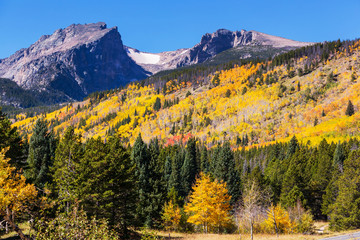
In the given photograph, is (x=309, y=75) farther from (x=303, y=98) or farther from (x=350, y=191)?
(x=350, y=191)

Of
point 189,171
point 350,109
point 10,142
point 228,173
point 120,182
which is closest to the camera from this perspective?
point 120,182

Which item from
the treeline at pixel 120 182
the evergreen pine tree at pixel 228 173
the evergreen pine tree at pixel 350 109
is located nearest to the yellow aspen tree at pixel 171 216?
the treeline at pixel 120 182

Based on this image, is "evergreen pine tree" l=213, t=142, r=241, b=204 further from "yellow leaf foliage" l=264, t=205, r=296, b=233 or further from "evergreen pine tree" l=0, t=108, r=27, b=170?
"evergreen pine tree" l=0, t=108, r=27, b=170

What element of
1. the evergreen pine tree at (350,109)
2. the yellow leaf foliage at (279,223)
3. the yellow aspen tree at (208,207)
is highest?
the evergreen pine tree at (350,109)

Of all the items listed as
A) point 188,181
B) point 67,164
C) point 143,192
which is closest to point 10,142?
point 67,164

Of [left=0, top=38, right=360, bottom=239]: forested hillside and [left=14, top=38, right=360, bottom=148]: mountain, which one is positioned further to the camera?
[left=14, top=38, right=360, bottom=148]: mountain

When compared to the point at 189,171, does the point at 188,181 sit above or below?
below

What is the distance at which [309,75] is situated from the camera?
183 meters

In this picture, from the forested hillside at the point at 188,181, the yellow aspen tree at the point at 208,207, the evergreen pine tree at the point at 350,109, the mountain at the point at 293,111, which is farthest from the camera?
the mountain at the point at 293,111

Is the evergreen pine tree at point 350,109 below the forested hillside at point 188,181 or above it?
above

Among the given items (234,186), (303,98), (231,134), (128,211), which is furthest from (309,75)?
(128,211)

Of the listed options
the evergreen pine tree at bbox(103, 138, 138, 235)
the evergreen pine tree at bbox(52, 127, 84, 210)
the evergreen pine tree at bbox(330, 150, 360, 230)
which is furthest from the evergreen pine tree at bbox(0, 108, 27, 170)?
the evergreen pine tree at bbox(330, 150, 360, 230)

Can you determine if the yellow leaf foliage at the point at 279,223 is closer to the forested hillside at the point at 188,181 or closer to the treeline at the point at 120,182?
the forested hillside at the point at 188,181

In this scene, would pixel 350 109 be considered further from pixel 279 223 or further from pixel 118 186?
pixel 118 186
